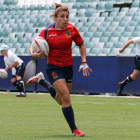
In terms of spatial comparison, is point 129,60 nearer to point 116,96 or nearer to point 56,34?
point 116,96

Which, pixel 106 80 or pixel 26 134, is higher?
pixel 26 134

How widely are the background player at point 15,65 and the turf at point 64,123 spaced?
4410mm

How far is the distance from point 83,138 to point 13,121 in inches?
114

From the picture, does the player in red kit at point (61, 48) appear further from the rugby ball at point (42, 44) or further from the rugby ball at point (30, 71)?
the rugby ball at point (30, 71)

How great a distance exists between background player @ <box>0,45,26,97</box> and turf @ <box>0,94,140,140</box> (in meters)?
4.41

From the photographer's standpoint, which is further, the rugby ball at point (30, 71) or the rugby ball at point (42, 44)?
the rugby ball at point (30, 71)

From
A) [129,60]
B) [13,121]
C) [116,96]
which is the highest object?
[13,121]

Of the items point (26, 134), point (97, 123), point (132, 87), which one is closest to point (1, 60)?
point (132, 87)

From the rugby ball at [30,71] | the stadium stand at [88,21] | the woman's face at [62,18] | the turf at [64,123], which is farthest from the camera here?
the stadium stand at [88,21]

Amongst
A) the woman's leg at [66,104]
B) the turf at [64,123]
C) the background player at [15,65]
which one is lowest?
the background player at [15,65]

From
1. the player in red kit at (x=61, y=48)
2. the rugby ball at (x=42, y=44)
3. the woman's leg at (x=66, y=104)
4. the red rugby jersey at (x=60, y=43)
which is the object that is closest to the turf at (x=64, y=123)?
the woman's leg at (x=66, y=104)

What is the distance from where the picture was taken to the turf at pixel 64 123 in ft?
26.4

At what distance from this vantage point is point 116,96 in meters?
19.2

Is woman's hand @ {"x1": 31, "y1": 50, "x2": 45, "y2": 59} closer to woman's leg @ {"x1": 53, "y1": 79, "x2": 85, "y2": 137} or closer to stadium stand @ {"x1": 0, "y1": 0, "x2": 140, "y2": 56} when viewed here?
woman's leg @ {"x1": 53, "y1": 79, "x2": 85, "y2": 137}
